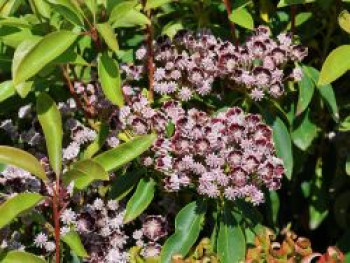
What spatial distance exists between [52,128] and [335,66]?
2.64 ft

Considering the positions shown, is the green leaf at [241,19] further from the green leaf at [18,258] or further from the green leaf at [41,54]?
the green leaf at [18,258]

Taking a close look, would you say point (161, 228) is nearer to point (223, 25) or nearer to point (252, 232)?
point (252, 232)

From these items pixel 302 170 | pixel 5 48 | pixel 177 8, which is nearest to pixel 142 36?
pixel 177 8

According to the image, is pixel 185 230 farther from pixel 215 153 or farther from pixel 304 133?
pixel 304 133

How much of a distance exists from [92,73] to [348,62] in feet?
2.87

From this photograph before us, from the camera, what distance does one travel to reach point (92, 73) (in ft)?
8.95

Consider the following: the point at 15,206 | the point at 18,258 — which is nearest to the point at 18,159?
Result: the point at 15,206

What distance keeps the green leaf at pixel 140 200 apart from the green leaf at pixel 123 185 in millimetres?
25

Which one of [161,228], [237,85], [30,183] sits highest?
[237,85]

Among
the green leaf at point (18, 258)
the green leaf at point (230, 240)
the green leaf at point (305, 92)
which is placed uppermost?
the green leaf at point (305, 92)

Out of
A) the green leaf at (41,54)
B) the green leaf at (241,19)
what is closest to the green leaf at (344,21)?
the green leaf at (241,19)

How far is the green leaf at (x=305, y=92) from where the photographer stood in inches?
101

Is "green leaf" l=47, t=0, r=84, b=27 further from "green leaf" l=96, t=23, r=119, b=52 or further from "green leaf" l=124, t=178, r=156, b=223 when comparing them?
"green leaf" l=124, t=178, r=156, b=223

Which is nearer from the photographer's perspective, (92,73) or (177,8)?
(92,73)
